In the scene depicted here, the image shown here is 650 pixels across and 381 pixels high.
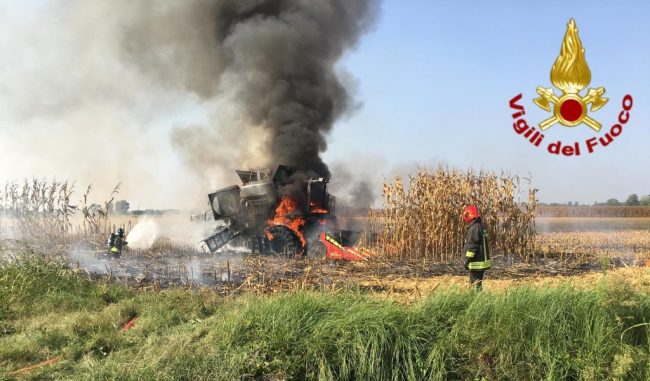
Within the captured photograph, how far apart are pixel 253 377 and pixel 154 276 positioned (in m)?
5.85

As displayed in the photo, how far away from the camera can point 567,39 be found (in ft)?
26.6

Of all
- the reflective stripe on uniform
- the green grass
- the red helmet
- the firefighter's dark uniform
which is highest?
the red helmet

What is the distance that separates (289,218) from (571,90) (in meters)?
7.93

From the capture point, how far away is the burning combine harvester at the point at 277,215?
13547mm

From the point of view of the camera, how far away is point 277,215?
13992 millimetres

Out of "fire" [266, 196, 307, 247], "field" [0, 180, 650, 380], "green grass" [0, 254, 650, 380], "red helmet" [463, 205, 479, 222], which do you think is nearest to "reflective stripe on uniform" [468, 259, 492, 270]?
"red helmet" [463, 205, 479, 222]

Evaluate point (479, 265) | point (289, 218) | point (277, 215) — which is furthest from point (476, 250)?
point (277, 215)

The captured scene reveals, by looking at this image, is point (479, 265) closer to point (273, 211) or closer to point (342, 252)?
point (342, 252)

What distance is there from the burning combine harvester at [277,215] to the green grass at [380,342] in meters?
7.58

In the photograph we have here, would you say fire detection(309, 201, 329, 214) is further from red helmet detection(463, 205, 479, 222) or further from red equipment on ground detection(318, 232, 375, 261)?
red helmet detection(463, 205, 479, 222)

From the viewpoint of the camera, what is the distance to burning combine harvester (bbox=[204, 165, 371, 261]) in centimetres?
1355

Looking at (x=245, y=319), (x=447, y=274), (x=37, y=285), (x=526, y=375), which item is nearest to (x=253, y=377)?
(x=245, y=319)

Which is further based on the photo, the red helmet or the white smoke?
the white smoke

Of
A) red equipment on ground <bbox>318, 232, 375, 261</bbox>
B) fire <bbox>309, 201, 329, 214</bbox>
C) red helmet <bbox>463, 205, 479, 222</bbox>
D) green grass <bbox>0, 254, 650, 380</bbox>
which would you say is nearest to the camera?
green grass <bbox>0, 254, 650, 380</bbox>
